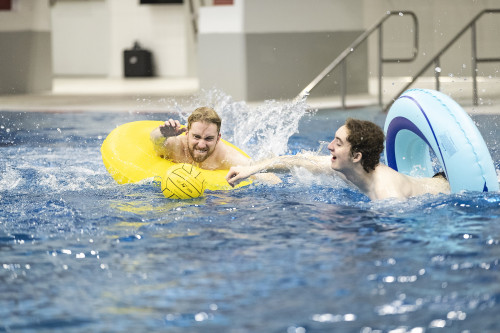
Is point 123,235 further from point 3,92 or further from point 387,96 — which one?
point 3,92

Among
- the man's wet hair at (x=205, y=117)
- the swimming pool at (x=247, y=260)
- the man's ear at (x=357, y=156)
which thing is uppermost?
the man's wet hair at (x=205, y=117)

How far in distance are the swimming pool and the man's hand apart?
0.44 m

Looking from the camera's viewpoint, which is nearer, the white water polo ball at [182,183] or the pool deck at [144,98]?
the white water polo ball at [182,183]

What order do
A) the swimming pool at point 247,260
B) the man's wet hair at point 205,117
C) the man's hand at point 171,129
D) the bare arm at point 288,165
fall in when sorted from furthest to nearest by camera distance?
the man's hand at point 171,129 → the man's wet hair at point 205,117 → the bare arm at point 288,165 → the swimming pool at point 247,260

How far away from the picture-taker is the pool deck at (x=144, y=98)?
39.4 feet

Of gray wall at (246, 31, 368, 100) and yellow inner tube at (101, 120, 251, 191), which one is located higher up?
gray wall at (246, 31, 368, 100)

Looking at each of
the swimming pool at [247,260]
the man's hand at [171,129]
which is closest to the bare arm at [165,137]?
the man's hand at [171,129]

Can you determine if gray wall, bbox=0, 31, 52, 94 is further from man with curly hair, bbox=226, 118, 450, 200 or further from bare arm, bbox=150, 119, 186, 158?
man with curly hair, bbox=226, 118, 450, 200

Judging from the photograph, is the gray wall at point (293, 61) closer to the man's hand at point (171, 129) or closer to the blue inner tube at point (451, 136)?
the man's hand at point (171, 129)

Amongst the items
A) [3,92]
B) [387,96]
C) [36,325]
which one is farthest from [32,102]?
[36,325]

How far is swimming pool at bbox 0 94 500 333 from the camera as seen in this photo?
3227 millimetres

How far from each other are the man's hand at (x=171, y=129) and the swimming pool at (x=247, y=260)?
1.45 ft

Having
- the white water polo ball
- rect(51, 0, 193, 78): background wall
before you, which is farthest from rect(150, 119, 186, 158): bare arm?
rect(51, 0, 193, 78): background wall

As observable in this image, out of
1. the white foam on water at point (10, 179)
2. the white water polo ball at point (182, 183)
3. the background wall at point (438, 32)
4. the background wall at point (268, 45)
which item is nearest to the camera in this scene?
the white water polo ball at point (182, 183)
